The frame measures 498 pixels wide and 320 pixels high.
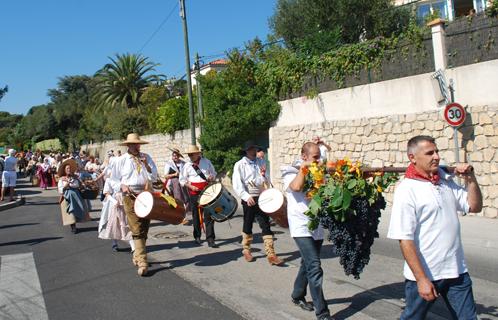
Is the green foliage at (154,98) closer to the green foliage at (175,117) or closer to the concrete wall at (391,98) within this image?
the green foliage at (175,117)

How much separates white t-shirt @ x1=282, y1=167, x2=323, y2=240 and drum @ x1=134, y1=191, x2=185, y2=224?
2.49m

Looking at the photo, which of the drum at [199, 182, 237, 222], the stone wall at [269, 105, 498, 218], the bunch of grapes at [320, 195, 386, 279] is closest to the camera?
the bunch of grapes at [320, 195, 386, 279]

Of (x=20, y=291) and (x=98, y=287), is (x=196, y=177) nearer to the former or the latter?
(x=98, y=287)

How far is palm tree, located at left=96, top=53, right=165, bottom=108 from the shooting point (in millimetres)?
44594

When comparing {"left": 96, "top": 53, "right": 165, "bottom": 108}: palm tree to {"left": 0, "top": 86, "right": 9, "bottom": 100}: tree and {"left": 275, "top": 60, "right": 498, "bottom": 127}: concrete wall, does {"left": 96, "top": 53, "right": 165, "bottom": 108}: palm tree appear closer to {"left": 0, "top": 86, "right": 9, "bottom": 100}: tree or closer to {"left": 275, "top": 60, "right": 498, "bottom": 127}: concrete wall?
{"left": 0, "top": 86, "right": 9, "bottom": 100}: tree

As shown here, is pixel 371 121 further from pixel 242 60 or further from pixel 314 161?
pixel 314 161

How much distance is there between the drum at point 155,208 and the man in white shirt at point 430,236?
13.7 ft

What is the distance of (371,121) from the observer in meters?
13.8

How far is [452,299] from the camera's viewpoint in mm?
3420

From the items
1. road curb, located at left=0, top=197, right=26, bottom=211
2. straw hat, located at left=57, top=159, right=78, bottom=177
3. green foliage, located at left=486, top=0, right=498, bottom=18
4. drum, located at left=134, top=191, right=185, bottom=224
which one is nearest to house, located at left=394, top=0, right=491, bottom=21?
green foliage, located at left=486, top=0, right=498, bottom=18

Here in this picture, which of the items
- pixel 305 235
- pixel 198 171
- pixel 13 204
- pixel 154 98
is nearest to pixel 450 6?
pixel 198 171

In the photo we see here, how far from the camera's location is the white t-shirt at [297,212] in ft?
16.3

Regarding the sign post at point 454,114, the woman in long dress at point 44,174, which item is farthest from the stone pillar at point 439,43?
the woman in long dress at point 44,174

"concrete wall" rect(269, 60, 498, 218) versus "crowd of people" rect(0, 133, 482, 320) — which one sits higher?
"concrete wall" rect(269, 60, 498, 218)
